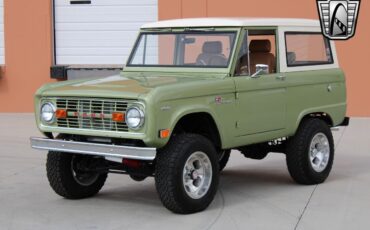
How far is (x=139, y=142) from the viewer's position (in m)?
6.92

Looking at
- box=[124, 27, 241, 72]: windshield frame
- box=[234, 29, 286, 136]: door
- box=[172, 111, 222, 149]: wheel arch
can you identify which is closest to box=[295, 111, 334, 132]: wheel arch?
box=[234, 29, 286, 136]: door

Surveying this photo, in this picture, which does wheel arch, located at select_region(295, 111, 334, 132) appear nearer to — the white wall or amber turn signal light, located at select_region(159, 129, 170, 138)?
amber turn signal light, located at select_region(159, 129, 170, 138)

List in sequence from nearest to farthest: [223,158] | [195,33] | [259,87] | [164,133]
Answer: [164,133]
[259,87]
[195,33]
[223,158]

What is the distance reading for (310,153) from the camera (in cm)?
845

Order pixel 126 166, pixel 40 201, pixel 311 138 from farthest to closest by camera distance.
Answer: pixel 311 138 → pixel 40 201 → pixel 126 166

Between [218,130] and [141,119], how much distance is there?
0.95m

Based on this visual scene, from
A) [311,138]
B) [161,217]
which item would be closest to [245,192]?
[311,138]

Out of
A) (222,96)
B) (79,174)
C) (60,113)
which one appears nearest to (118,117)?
(60,113)

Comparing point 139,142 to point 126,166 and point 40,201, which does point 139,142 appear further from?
point 40,201

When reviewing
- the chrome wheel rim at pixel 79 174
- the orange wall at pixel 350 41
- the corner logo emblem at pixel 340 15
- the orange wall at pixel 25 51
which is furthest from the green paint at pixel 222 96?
the orange wall at pixel 25 51

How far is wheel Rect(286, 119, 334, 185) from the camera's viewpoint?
27.3 ft

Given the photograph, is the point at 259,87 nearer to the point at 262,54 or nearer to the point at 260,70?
the point at 260,70

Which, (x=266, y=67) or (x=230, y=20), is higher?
(x=230, y=20)

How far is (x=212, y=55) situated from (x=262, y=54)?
64 centimetres
